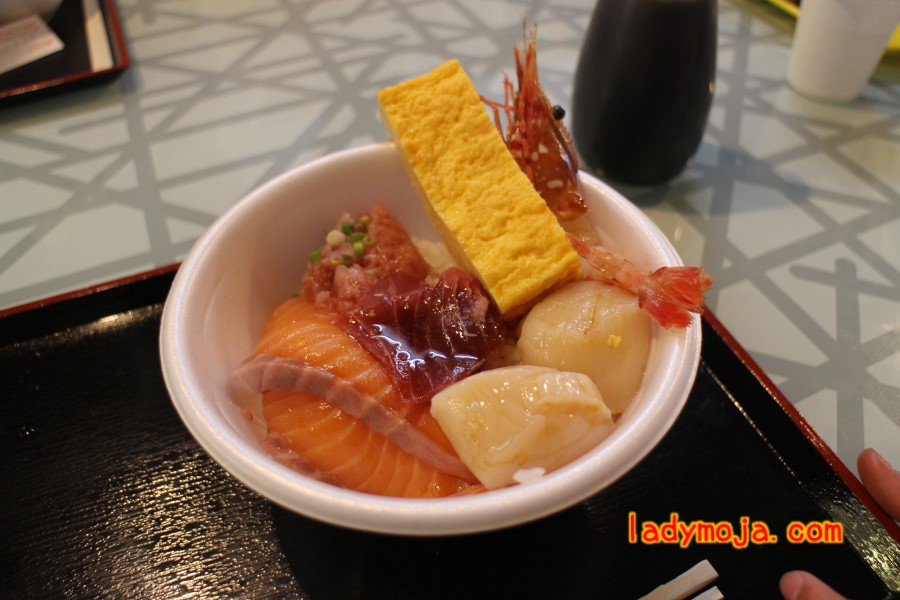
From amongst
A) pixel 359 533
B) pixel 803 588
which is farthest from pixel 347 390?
pixel 803 588

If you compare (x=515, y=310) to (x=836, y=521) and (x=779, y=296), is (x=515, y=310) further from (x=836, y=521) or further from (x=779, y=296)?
(x=779, y=296)

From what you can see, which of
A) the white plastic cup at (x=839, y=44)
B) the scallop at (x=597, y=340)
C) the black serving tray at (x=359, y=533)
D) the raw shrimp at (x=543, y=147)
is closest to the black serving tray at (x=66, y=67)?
the black serving tray at (x=359, y=533)

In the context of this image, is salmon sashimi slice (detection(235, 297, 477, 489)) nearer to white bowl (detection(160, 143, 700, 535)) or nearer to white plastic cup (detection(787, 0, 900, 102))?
white bowl (detection(160, 143, 700, 535))

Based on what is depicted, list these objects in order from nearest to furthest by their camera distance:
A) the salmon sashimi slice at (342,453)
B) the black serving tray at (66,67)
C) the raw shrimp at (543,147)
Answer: the salmon sashimi slice at (342,453) → the raw shrimp at (543,147) → the black serving tray at (66,67)

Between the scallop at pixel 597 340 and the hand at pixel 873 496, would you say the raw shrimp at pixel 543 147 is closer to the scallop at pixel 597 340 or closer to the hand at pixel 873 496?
the scallop at pixel 597 340

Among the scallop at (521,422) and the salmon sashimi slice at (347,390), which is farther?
the salmon sashimi slice at (347,390)

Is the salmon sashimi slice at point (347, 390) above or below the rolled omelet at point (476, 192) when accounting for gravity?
below
